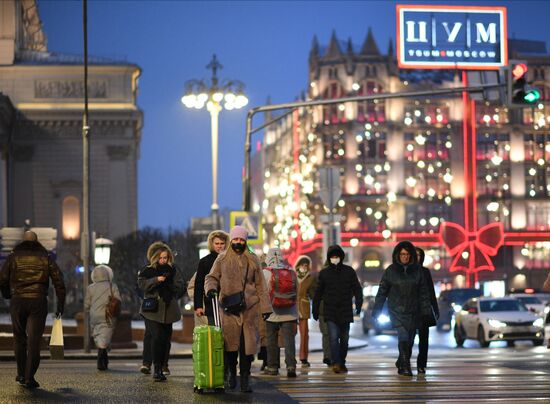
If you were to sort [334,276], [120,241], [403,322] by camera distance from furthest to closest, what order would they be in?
1. [120,241]
2. [334,276]
3. [403,322]

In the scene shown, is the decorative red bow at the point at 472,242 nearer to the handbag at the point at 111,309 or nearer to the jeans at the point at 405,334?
the handbag at the point at 111,309

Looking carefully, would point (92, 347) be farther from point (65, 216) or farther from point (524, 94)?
point (65, 216)

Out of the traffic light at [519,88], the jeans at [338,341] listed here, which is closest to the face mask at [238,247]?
the jeans at [338,341]

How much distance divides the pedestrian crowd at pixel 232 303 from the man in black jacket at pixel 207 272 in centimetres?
1

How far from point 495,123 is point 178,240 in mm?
67761

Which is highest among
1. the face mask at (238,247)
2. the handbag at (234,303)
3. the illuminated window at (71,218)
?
the illuminated window at (71,218)

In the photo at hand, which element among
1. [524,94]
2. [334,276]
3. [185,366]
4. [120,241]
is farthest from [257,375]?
[120,241]

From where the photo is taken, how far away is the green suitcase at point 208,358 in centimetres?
1542

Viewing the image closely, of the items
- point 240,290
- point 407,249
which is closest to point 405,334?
point 407,249

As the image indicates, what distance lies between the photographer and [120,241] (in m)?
63.6

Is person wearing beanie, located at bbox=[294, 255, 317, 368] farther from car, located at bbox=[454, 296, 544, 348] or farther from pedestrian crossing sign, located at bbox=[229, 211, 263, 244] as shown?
car, located at bbox=[454, 296, 544, 348]

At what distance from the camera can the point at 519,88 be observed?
91.1ft

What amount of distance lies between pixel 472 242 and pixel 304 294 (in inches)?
3231

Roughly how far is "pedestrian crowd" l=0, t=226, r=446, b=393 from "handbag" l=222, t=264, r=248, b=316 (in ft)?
0.04
